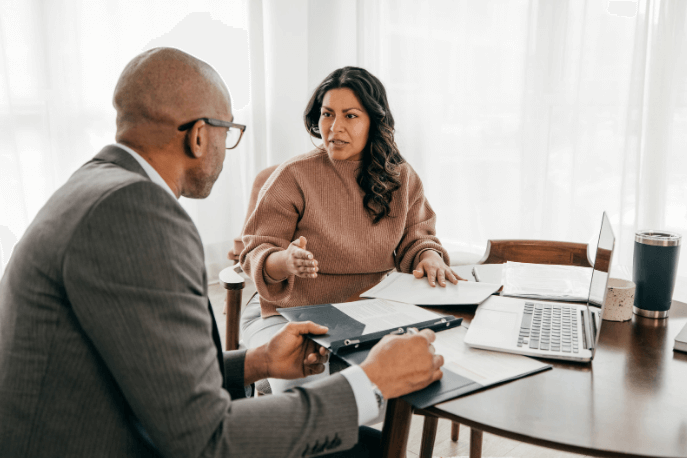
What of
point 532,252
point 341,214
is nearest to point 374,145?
point 341,214

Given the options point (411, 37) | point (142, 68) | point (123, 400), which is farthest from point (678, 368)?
point (411, 37)

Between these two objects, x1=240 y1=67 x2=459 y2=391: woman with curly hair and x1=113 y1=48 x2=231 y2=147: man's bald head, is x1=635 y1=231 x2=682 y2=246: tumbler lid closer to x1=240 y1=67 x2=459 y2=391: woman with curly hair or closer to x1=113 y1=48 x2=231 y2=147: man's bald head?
x1=240 y1=67 x2=459 y2=391: woman with curly hair

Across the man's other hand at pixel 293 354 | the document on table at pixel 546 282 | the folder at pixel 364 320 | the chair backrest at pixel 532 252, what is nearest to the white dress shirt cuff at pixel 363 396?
the folder at pixel 364 320

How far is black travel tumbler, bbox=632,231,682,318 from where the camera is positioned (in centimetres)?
114

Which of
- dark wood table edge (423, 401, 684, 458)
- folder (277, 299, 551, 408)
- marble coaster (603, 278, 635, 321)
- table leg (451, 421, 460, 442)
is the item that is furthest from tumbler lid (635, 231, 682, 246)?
table leg (451, 421, 460, 442)

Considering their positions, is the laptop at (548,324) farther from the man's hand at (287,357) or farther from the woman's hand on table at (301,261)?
the woman's hand on table at (301,261)

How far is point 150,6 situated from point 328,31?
1184 mm

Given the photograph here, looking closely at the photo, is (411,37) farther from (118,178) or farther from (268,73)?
(118,178)

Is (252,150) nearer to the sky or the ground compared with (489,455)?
nearer to the sky

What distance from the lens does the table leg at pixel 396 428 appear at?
2.92 feet

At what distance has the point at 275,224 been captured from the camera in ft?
5.43

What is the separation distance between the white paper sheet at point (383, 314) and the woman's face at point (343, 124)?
25.3 inches

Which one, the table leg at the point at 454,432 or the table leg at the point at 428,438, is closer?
the table leg at the point at 428,438

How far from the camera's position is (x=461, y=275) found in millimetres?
1567
